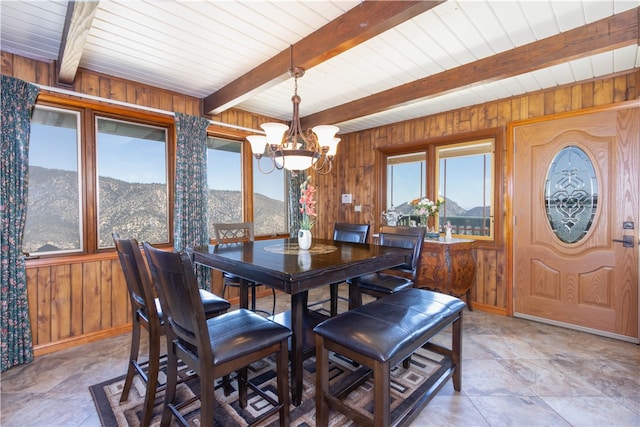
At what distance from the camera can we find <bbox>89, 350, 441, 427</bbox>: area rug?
1705 millimetres

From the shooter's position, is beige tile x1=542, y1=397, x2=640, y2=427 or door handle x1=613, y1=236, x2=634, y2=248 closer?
beige tile x1=542, y1=397, x2=640, y2=427

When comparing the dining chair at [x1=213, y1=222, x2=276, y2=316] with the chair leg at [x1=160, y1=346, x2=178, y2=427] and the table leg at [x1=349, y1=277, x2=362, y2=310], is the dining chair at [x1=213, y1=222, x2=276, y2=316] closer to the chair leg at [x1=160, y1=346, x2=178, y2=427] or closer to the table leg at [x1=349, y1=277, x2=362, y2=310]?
the table leg at [x1=349, y1=277, x2=362, y2=310]

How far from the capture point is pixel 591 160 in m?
2.86

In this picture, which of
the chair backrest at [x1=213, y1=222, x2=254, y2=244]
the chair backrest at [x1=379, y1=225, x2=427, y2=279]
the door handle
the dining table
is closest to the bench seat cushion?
the dining table

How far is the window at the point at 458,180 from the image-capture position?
3537 mm

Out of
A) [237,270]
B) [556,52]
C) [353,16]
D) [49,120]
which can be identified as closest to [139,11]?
[353,16]

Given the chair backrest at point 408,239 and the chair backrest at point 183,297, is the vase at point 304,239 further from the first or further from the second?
the chair backrest at point 183,297

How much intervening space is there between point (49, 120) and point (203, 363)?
110 inches

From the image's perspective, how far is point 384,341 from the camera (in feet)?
4.49

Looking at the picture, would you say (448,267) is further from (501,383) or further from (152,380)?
(152,380)

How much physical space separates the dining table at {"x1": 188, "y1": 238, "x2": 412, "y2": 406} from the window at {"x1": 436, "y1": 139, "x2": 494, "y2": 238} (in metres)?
1.95

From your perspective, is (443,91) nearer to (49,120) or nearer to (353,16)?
(353,16)

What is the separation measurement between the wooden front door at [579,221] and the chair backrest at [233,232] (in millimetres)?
3011

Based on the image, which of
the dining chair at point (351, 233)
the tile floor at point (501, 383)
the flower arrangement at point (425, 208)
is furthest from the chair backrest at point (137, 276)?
the flower arrangement at point (425, 208)
